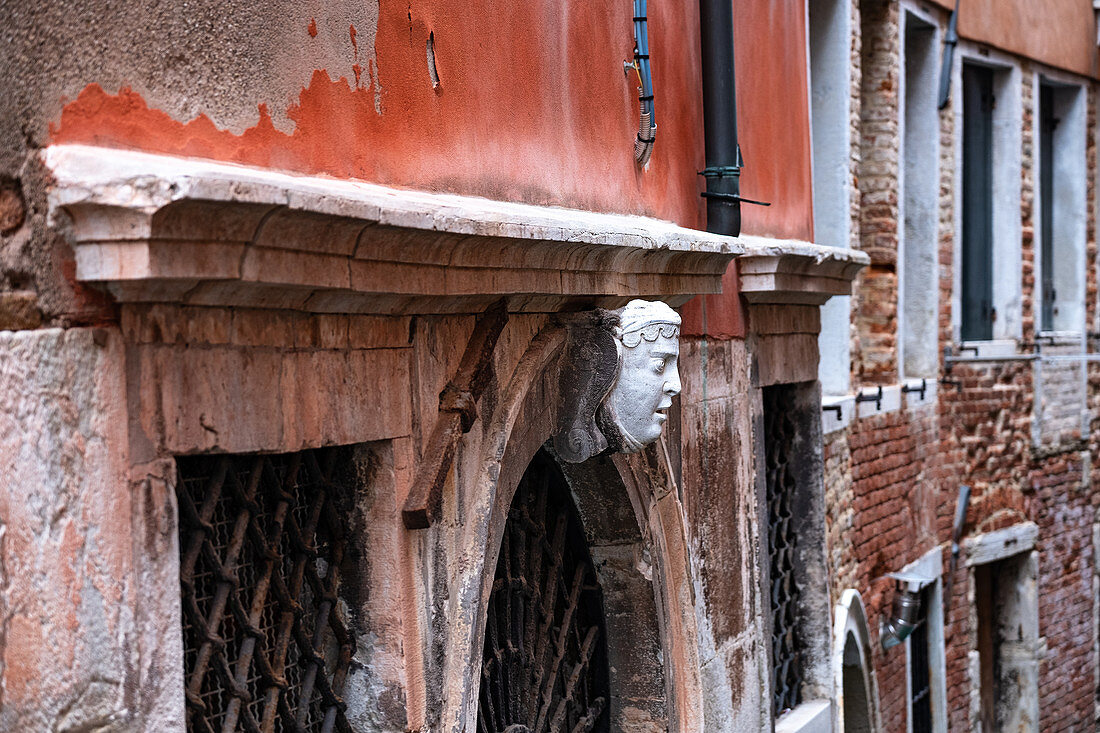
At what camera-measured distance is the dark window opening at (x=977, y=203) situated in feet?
32.7

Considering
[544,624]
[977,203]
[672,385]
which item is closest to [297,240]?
[672,385]

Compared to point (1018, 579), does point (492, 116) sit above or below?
above

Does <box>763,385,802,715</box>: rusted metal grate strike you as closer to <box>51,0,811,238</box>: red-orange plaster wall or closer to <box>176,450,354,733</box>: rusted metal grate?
<box>51,0,811,238</box>: red-orange plaster wall

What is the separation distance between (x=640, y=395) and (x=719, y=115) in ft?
5.36

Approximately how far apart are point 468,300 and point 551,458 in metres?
1.05


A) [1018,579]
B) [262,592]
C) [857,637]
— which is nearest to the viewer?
[262,592]

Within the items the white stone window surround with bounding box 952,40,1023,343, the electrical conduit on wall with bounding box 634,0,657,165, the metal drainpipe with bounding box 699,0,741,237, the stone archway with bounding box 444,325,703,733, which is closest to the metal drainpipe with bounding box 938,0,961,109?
the white stone window surround with bounding box 952,40,1023,343

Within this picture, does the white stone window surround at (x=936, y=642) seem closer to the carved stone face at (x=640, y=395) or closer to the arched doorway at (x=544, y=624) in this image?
the arched doorway at (x=544, y=624)

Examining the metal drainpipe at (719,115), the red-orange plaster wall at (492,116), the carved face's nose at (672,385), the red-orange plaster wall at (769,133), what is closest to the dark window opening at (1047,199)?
the red-orange plaster wall at (769,133)

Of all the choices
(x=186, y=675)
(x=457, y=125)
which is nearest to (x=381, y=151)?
(x=457, y=125)

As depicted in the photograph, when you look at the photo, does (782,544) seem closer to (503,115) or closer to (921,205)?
(503,115)

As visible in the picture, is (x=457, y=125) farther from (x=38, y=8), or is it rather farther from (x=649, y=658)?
(x=649, y=658)

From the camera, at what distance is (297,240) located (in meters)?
2.21

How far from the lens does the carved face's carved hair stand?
3553 millimetres
